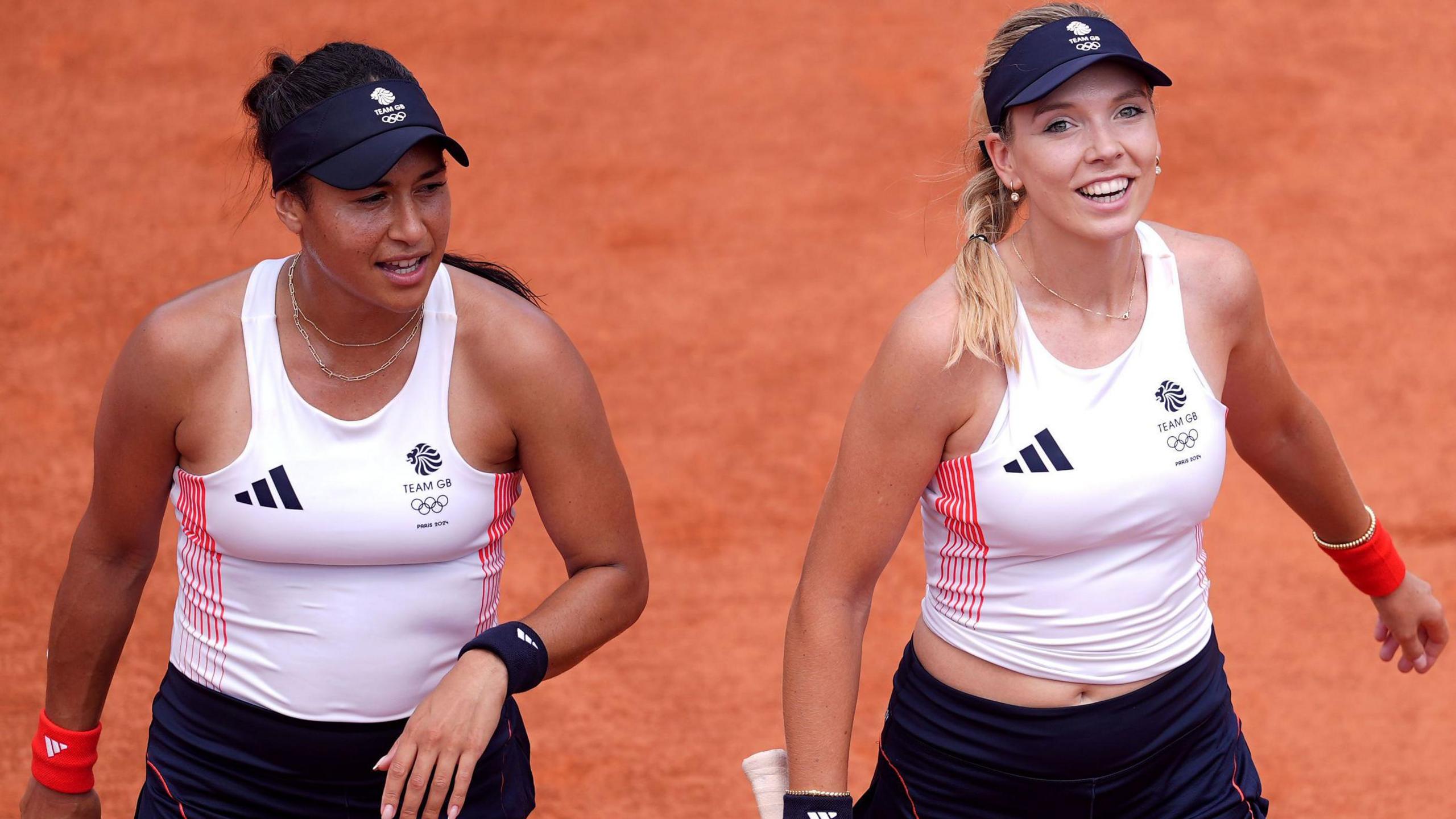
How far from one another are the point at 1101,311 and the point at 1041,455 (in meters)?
0.31

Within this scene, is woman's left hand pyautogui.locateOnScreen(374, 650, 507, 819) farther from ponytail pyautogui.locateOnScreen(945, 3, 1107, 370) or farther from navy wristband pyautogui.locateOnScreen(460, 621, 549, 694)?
ponytail pyautogui.locateOnScreen(945, 3, 1107, 370)

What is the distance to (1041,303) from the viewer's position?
299 cm

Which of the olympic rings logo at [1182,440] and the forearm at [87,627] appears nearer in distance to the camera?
the olympic rings logo at [1182,440]

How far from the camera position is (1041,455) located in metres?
2.85

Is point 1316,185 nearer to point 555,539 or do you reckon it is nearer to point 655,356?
point 655,356

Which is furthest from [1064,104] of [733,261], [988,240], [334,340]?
[733,261]

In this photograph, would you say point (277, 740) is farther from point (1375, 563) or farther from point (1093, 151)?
point (1375, 563)

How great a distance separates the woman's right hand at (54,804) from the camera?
3.32 m

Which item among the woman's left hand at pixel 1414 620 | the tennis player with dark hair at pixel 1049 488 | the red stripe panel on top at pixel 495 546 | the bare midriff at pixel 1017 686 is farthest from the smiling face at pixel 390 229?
the woman's left hand at pixel 1414 620

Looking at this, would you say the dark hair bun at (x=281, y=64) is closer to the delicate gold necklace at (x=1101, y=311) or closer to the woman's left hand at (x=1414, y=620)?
the delicate gold necklace at (x=1101, y=311)

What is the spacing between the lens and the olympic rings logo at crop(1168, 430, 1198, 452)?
290 cm

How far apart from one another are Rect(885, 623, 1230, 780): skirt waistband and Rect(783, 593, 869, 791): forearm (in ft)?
0.55

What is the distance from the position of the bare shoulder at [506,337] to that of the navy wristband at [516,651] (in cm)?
44

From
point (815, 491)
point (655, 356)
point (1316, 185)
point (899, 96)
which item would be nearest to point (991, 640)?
point (815, 491)
